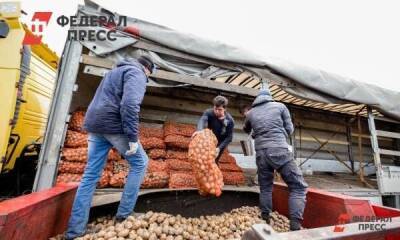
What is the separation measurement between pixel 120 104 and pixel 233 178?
8.76 feet

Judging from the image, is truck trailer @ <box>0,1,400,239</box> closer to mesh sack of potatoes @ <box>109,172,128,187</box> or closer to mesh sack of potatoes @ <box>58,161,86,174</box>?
mesh sack of potatoes @ <box>109,172,128,187</box>

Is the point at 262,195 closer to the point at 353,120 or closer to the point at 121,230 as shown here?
the point at 121,230

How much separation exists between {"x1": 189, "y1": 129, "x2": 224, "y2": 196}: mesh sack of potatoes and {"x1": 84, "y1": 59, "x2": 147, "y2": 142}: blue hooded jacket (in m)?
0.89

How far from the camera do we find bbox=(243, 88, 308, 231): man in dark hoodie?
2.82m

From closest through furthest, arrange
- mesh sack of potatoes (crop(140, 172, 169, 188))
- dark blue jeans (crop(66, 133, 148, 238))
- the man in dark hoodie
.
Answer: dark blue jeans (crop(66, 133, 148, 238)), the man in dark hoodie, mesh sack of potatoes (crop(140, 172, 169, 188))

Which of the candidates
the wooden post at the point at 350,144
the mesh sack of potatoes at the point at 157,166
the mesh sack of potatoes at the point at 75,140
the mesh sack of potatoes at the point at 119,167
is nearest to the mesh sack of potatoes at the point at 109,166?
the mesh sack of potatoes at the point at 119,167

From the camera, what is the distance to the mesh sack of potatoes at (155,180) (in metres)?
3.50

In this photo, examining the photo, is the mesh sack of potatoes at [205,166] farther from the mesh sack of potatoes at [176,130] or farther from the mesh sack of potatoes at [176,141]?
the mesh sack of potatoes at [176,130]

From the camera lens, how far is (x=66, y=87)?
309cm

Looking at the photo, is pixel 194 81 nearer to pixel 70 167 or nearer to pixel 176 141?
pixel 176 141

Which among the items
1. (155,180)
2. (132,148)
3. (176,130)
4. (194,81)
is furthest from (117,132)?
(176,130)

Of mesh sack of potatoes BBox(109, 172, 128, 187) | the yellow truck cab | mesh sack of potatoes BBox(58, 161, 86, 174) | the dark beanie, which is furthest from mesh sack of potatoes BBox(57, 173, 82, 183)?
the dark beanie

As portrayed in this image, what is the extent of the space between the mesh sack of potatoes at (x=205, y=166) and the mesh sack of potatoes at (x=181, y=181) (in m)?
0.72

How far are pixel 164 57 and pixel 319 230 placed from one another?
322 centimetres
